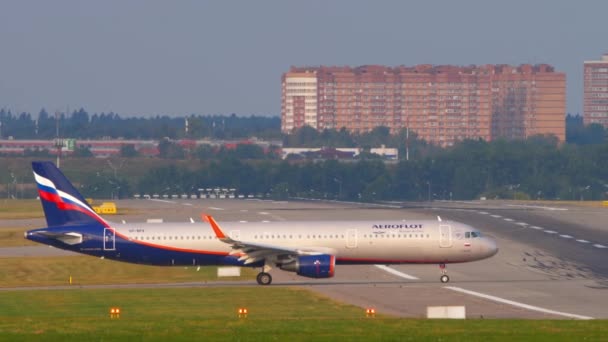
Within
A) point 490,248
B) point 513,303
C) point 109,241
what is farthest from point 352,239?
point 109,241

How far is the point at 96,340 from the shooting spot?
38.8m

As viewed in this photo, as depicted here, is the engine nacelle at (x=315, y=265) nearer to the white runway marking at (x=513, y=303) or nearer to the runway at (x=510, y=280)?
the runway at (x=510, y=280)

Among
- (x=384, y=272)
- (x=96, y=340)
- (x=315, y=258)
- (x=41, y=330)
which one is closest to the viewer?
(x=96, y=340)

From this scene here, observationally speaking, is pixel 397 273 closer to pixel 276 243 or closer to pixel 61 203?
pixel 276 243

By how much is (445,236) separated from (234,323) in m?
22.0

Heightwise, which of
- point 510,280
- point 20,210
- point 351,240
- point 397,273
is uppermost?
point 351,240

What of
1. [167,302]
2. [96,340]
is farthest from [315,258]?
[96,340]

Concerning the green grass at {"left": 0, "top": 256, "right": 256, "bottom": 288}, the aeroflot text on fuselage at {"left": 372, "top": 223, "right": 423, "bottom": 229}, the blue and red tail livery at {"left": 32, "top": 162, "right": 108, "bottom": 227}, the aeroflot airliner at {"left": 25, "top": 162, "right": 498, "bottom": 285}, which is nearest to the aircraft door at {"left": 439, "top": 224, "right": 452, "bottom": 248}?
the aeroflot airliner at {"left": 25, "top": 162, "right": 498, "bottom": 285}

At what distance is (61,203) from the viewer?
65938 mm

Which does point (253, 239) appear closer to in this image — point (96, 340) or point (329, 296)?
point (329, 296)

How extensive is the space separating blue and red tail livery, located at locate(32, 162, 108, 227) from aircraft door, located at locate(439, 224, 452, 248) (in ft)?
53.0

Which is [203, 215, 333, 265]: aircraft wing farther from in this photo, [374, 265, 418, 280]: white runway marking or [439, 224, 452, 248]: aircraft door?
[374, 265, 418, 280]: white runway marking

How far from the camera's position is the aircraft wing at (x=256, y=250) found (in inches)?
2459

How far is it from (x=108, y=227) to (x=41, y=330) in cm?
2380
